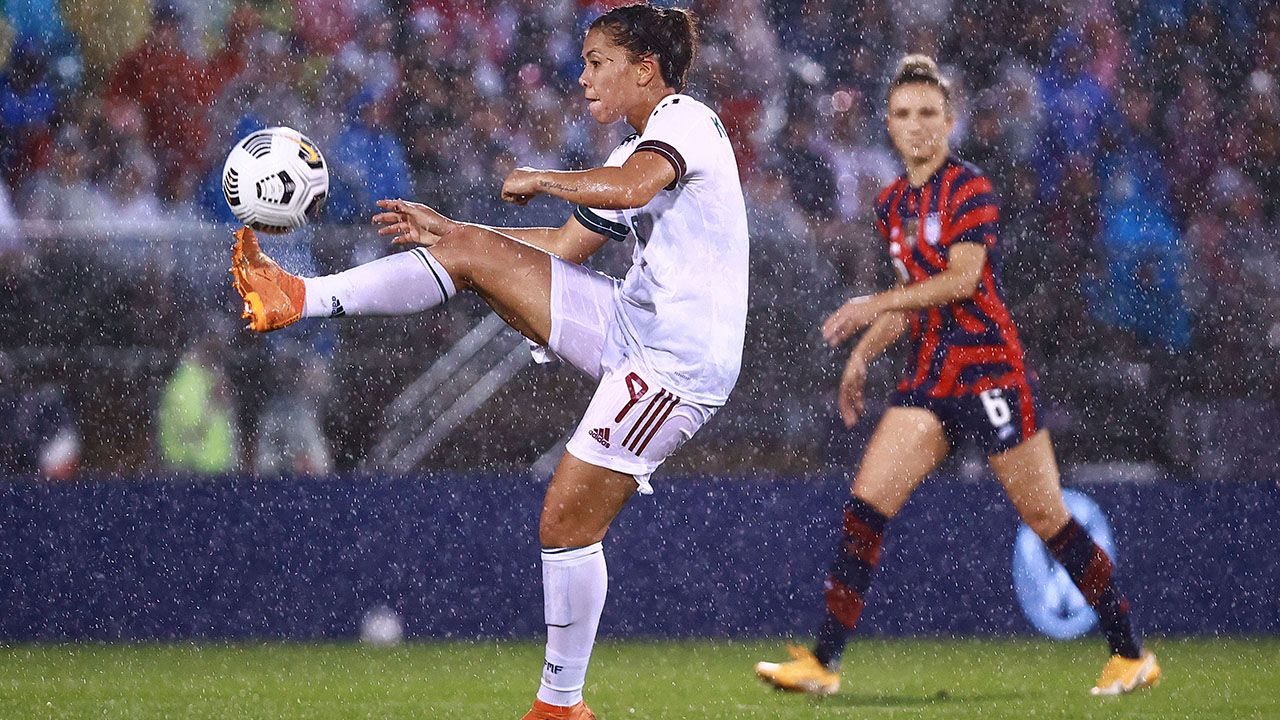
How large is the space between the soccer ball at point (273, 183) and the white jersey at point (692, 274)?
792mm

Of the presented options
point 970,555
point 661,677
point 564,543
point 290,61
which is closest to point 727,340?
point 564,543

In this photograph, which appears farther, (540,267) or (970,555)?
(970,555)

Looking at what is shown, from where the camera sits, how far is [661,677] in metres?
5.87

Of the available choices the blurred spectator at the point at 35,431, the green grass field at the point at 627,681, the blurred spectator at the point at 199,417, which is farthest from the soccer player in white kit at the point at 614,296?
the blurred spectator at the point at 35,431

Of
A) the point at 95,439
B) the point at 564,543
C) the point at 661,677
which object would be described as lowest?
the point at 661,677

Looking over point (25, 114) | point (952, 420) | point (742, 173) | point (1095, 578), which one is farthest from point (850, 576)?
point (25, 114)

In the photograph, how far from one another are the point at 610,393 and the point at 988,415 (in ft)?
5.66

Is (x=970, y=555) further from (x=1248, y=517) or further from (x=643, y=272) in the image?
(x=643, y=272)

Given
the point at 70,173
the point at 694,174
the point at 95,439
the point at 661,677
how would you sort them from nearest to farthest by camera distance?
the point at 694,174 → the point at 661,677 → the point at 95,439 → the point at 70,173

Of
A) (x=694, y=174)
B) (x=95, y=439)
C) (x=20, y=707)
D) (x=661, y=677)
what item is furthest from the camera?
(x=95, y=439)

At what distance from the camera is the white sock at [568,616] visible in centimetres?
407

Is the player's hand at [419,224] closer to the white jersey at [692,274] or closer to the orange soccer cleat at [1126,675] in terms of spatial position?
the white jersey at [692,274]

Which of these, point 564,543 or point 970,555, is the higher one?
point 564,543

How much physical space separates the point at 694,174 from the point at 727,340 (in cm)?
41
